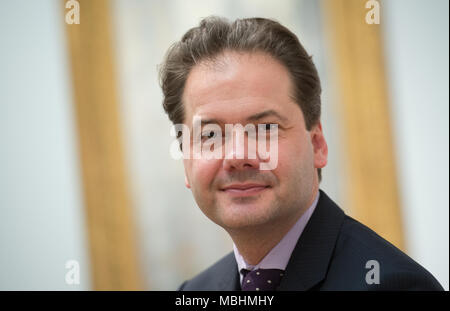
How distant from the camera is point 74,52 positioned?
3.07 m

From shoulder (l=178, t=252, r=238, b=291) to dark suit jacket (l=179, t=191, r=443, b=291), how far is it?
301mm

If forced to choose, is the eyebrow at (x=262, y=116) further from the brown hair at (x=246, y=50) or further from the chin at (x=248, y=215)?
the chin at (x=248, y=215)

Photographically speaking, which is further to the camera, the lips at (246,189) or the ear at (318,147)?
the ear at (318,147)

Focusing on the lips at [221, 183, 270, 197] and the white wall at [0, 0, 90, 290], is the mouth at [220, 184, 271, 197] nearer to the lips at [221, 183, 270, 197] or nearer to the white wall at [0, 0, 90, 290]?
the lips at [221, 183, 270, 197]

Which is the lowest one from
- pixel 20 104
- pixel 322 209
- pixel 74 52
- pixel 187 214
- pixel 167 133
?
pixel 187 214

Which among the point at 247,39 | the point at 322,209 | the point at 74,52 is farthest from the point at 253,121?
the point at 74,52

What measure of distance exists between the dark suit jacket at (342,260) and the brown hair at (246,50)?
326 mm

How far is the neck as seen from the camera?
4.70 feet

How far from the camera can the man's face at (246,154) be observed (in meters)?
1.36

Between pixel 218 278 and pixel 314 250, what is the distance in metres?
0.44

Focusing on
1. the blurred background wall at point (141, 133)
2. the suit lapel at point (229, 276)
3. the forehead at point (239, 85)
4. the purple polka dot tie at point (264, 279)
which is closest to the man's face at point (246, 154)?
the forehead at point (239, 85)

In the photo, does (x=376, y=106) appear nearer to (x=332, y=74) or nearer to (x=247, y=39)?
(x=332, y=74)

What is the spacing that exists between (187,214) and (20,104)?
1.28 m

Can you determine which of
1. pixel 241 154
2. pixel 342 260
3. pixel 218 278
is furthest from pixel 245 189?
pixel 218 278
